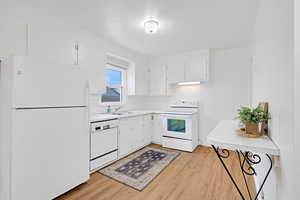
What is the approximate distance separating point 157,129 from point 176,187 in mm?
1910

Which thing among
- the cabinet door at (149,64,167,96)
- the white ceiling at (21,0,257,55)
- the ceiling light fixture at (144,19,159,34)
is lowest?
the cabinet door at (149,64,167,96)

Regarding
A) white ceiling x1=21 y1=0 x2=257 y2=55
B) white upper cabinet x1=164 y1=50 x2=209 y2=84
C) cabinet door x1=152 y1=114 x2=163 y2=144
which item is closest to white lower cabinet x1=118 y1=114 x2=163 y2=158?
cabinet door x1=152 y1=114 x2=163 y2=144

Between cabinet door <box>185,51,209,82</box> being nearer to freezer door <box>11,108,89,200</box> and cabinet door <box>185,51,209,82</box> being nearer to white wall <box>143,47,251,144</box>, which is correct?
white wall <box>143,47,251,144</box>

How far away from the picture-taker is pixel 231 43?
3131 millimetres

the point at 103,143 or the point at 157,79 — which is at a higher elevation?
the point at 157,79

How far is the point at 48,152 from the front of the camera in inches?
62.5

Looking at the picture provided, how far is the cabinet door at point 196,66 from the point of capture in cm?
346

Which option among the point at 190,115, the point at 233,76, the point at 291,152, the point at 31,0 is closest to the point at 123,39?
the point at 31,0

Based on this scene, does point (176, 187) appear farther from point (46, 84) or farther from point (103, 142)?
point (46, 84)

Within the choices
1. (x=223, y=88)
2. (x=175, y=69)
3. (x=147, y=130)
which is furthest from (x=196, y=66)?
(x=147, y=130)

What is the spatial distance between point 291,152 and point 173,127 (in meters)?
2.91

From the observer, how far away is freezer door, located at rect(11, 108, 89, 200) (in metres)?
1.39

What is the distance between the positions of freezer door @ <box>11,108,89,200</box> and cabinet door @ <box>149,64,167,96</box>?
97.5 inches

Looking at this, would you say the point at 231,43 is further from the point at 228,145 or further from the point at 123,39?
the point at 228,145
